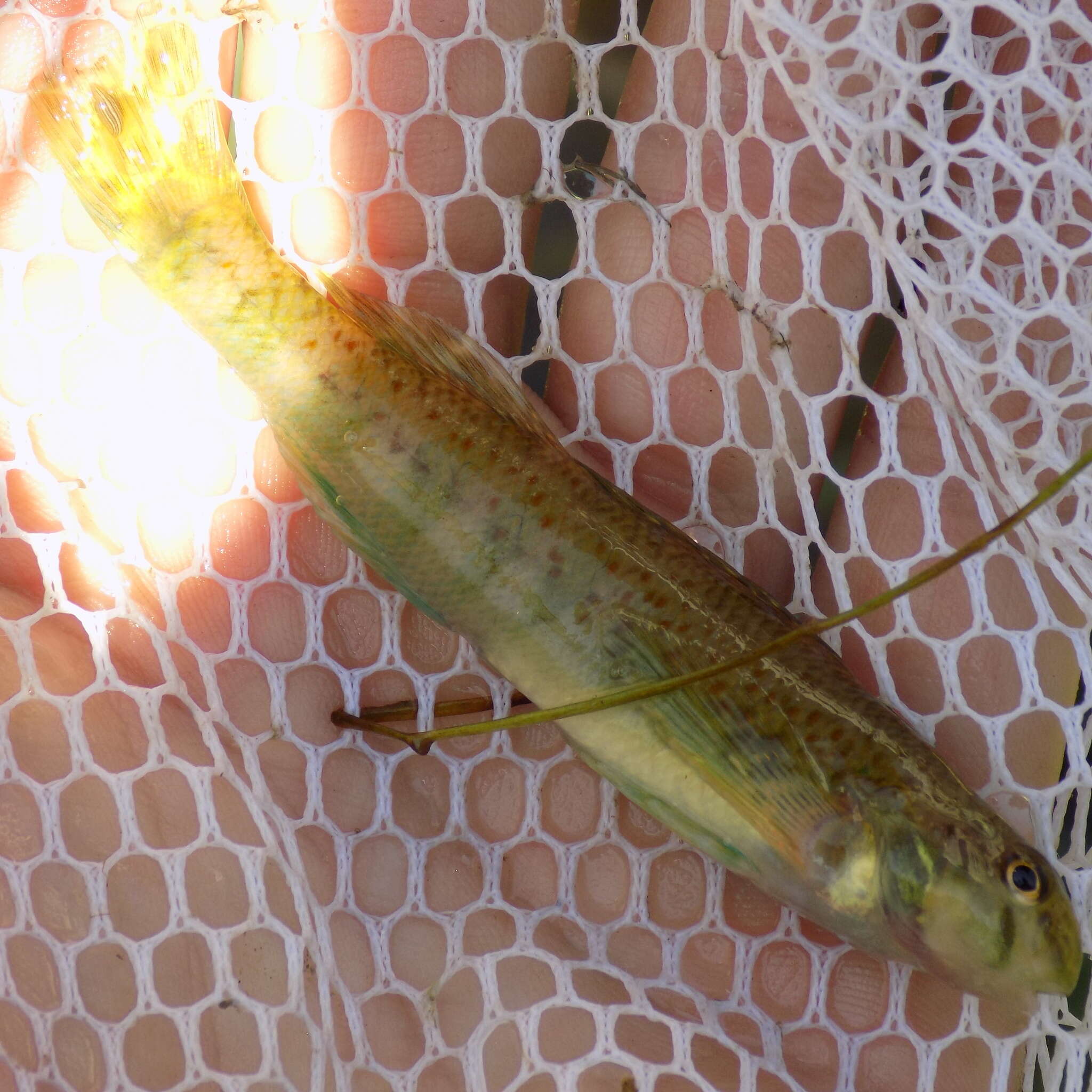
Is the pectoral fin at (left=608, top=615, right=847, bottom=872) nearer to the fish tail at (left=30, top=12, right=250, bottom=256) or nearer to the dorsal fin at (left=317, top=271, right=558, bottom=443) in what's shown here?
the dorsal fin at (left=317, top=271, right=558, bottom=443)

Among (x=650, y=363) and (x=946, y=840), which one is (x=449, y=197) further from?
(x=946, y=840)

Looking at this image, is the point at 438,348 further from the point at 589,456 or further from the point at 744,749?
the point at 744,749

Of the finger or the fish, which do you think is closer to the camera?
the fish

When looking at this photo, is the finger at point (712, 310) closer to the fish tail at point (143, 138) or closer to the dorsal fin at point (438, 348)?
the dorsal fin at point (438, 348)

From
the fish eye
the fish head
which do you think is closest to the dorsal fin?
the fish head

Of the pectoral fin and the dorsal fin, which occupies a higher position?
the dorsal fin

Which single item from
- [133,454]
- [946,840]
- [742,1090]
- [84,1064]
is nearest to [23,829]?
[84,1064]

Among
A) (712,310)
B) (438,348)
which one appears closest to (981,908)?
(712,310)
